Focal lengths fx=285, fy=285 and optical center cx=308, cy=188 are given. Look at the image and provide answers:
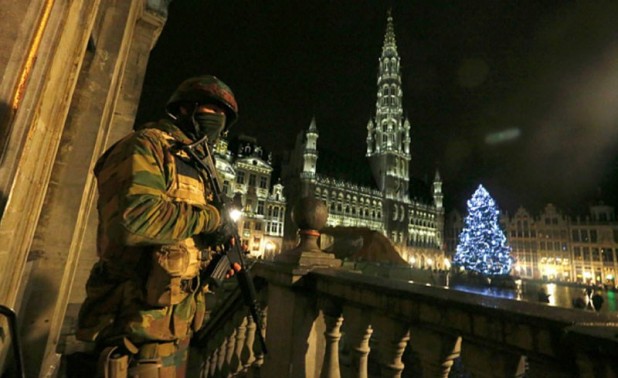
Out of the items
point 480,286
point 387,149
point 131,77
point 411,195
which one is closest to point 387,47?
point 387,149

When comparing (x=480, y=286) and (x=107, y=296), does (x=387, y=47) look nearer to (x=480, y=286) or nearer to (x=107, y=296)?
(x=480, y=286)

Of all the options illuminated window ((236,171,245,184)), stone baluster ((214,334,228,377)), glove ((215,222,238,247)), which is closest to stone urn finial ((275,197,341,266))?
glove ((215,222,238,247))

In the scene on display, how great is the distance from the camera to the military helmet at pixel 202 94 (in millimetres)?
2260

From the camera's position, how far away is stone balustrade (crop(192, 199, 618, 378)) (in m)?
1.25

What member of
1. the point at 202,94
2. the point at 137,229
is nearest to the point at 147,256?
the point at 137,229

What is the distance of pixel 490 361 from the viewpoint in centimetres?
154

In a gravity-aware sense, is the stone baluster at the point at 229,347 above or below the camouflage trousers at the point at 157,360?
below

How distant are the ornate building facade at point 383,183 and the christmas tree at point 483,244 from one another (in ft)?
81.5

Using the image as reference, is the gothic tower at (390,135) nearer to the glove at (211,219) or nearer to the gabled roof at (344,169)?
the gabled roof at (344,169)

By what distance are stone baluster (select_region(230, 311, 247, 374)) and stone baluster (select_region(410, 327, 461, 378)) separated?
2.37 meters

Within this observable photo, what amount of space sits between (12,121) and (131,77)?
20.2ft

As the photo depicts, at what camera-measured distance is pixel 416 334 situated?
6.25 ft

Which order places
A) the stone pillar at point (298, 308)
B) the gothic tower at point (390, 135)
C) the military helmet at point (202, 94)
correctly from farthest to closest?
the gothic tower at point (390, 135) → the stone pillar at point (298, 308) → the military helmet at point (202, 94)

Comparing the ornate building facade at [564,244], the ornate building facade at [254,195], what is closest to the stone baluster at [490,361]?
the ornate building facade at [254,195]
